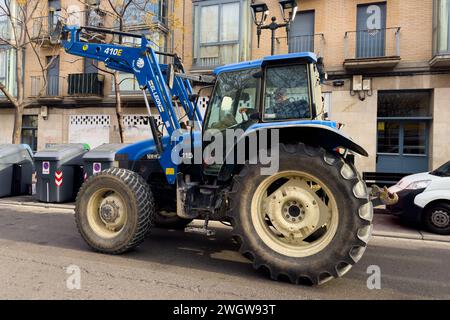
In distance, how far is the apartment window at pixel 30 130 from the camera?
1856cm

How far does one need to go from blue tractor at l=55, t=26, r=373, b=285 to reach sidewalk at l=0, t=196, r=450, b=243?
119 inches

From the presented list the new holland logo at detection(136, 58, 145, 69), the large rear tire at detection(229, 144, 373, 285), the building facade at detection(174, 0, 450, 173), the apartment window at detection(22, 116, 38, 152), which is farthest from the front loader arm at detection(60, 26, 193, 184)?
the apartment window at detection(22, 116, 38, 152)

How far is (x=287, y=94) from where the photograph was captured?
4320 mm

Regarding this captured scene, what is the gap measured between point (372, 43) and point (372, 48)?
19 cm

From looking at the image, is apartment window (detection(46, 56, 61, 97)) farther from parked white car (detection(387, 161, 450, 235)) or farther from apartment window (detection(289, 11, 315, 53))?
parked white car (detection(387, 161, 450, 235))

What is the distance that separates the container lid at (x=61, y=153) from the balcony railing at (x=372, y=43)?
9.96m

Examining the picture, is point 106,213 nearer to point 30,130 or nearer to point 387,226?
point 387,226

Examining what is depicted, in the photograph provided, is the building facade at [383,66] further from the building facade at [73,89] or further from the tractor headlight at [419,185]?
the tractor headlight at [419,185]

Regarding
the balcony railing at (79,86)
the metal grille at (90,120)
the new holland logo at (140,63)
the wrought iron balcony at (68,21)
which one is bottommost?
the new holland logo at (140,63)

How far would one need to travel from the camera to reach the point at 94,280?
3957 millimetres

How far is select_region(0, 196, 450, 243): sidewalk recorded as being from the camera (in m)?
6.52

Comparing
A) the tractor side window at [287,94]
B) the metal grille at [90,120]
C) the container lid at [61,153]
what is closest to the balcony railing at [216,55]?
the metal grille at [90,120]

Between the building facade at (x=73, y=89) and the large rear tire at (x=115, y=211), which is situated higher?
the building facade at (x=73, y=89)

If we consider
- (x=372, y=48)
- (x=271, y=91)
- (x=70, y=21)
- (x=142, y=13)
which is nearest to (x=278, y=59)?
(x=271, y=91)
